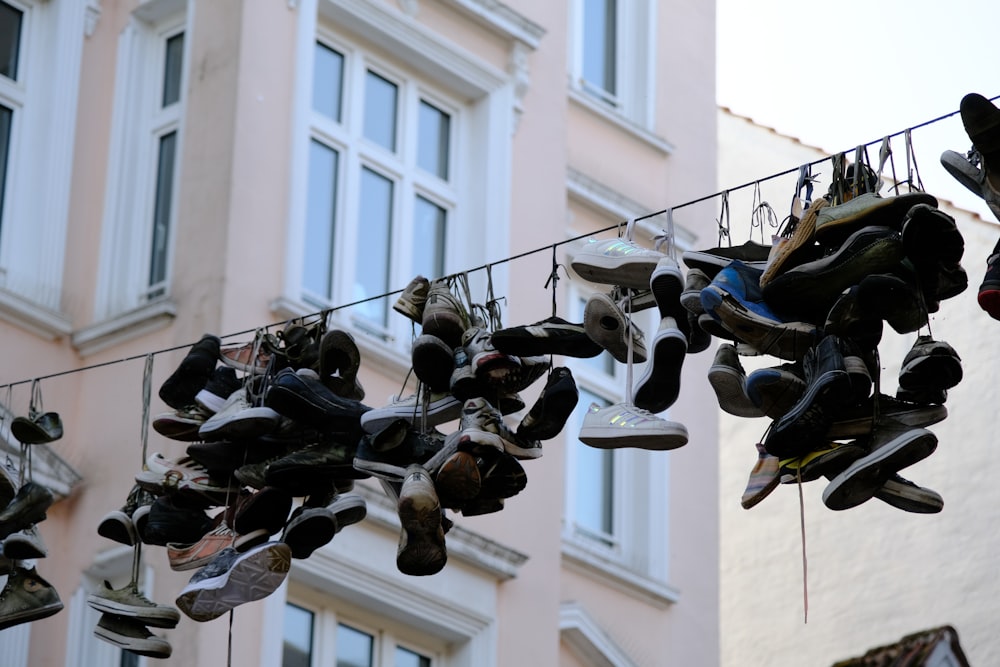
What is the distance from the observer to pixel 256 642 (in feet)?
40.8

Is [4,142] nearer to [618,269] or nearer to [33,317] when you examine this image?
[33,317]

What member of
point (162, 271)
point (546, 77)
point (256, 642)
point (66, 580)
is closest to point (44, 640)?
point (66, 580)

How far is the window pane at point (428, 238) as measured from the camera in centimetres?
1462

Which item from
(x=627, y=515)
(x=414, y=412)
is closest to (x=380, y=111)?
(x=627, y=515)

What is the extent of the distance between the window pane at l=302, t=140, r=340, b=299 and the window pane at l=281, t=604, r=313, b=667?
1.78 meters

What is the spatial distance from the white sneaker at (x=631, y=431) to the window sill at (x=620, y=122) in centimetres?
735

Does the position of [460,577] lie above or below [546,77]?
below

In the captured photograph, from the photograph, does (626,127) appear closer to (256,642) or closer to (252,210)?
(252,210)

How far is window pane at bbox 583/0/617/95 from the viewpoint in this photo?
1691 cm

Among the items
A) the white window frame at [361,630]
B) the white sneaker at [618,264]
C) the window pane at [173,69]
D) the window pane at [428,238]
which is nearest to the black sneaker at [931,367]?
the white sneaker at [618,264]

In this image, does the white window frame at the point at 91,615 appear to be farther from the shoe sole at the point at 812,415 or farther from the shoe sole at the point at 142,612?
the shoe sole at the point at 812,415

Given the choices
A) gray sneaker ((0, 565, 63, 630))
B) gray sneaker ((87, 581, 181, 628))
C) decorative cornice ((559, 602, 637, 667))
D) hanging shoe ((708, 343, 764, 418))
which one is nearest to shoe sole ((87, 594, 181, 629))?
gray sneaker ((87, 581, 181, 628))

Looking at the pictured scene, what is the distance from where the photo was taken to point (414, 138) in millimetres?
14719

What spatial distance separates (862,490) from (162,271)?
18.9 feet
